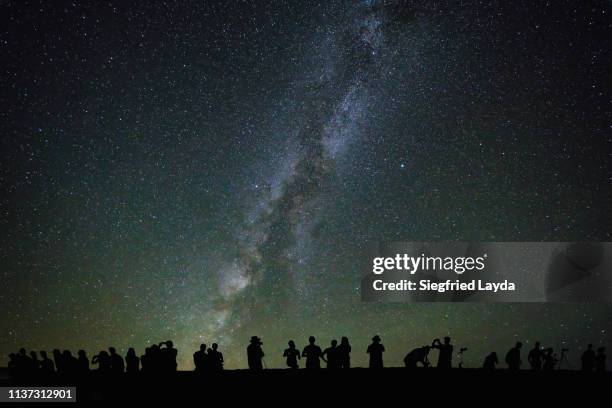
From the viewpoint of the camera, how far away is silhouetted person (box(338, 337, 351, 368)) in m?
17.4

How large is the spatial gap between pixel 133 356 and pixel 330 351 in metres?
5.70

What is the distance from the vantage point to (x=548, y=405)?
44.8ft

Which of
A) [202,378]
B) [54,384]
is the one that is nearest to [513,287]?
[202,378]

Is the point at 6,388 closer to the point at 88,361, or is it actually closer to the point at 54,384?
the point at 54,384

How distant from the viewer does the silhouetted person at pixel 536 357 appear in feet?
→ 62.1

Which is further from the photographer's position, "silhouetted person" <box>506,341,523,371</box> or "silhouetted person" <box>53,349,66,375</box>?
"silhouetted person" <box>506,341,523,371</box>

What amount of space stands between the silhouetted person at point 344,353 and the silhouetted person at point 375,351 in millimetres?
633

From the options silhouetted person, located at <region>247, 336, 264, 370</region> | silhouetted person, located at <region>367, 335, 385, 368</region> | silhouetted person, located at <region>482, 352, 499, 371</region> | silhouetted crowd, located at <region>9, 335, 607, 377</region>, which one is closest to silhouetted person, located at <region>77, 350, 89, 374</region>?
silhouetted crowd, located at <region>9, 335, 607, 377</region>

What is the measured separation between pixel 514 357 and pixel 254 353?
8055 millimetres

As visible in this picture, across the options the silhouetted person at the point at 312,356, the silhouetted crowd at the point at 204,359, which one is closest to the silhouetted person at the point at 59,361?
the silhouetted crowd at the point at 204,359

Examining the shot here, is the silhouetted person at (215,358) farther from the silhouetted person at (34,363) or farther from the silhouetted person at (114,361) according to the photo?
the silhouetted person at (34,363)

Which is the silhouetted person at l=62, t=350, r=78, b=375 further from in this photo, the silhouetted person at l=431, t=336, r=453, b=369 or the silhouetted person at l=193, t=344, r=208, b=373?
the silhouetted person at l=431, t=336, r=453, b=369

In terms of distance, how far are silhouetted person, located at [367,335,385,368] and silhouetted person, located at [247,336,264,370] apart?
10.6ft

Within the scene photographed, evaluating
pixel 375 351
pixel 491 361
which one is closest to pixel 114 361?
pixel 375 351
